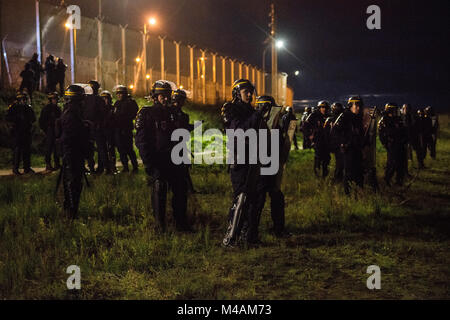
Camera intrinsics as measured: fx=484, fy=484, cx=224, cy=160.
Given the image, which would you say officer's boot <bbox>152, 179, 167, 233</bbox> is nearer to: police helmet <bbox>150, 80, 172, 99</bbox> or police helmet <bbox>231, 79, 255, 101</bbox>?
police helmet <bbox>150, 80, 172, 99</bbox>

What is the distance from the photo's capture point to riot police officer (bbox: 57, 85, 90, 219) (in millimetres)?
6984

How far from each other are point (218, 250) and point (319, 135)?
23.4 ft

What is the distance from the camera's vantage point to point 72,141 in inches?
276

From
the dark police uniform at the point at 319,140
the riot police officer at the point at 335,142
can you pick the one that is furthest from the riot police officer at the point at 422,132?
the riot police officer at the point at 335,142

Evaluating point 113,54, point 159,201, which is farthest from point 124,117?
point 113,54

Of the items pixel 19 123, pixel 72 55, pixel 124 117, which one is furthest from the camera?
pixel 72 55

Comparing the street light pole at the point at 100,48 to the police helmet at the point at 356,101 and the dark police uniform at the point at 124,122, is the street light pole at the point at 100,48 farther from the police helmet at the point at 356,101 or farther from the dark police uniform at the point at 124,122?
the police helmet at the point at 356,101

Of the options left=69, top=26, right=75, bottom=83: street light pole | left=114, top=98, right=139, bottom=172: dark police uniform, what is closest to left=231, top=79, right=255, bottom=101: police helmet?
left=114, top=98, right=139, bottom=172: dark police uniform

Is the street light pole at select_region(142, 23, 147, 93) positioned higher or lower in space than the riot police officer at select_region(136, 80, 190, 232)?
higher

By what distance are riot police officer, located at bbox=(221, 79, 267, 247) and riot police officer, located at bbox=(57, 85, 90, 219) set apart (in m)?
2.52

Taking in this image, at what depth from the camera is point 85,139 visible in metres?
7.18

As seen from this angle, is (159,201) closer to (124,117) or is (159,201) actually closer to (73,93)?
(73,93)

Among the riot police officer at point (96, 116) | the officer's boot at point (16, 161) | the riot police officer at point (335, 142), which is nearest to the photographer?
the riot police officer at point (335, 142)

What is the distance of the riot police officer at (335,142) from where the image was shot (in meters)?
8.64
